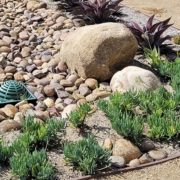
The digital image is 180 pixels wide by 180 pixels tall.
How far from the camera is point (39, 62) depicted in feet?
24.9

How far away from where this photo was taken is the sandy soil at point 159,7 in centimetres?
946

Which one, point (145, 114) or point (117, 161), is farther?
point (145, 114)

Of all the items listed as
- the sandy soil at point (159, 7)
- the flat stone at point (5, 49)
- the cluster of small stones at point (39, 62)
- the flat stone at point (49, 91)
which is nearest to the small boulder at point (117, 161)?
the cluster of small stones at point (39, 62)

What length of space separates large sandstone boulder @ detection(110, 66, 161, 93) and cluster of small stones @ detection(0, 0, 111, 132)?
182 mm

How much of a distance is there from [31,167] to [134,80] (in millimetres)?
2207

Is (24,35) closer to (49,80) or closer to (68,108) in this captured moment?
(49,80)

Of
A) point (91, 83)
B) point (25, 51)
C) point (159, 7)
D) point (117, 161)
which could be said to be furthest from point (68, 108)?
point (159, 7)

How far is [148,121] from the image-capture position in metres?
5.32

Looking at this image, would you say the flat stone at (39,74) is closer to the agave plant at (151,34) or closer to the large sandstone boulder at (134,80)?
the large sandstone boulder at (134,80)

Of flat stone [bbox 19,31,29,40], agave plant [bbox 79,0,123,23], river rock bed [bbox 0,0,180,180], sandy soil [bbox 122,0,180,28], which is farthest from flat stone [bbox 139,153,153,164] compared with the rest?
sandy soil [bbox 122,0,180,28]

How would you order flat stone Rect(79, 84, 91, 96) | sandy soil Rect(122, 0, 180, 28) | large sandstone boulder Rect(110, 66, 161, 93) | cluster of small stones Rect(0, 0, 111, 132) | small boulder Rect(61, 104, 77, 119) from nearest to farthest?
small boulder Rect(61, 104, 77, 119)
large sandstone boulder Rect(110, 66, 161, 93)
cluster of small stones Rect(0, 0, 111, 132)
flat stone Rect(79, 84, 91, 96)
sandy soil Rect(122, 0, 180, 28)

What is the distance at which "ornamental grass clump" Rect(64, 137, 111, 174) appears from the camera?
4.56m

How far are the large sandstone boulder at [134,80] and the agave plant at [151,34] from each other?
3.29 ft

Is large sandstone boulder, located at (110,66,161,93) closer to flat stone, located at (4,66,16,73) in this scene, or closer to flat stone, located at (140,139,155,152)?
flat stone, located at (140,139,155,152)
